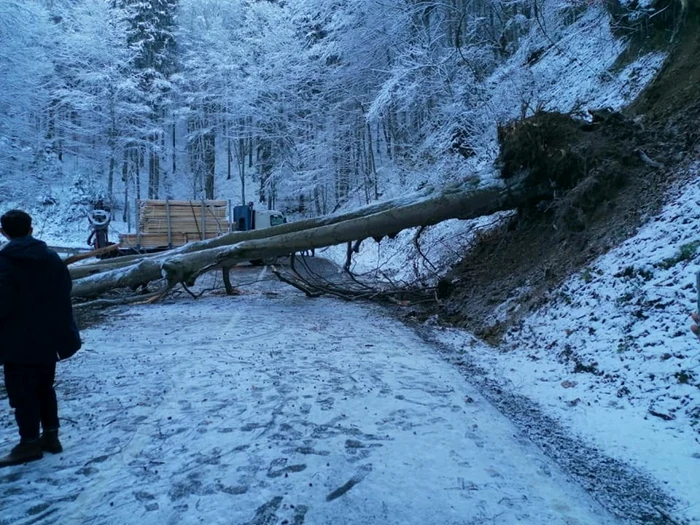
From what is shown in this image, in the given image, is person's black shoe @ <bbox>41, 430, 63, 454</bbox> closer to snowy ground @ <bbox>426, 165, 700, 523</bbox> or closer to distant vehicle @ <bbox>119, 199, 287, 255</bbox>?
snowy ground @ <bbox>426, 165, 700, 523</bbox>

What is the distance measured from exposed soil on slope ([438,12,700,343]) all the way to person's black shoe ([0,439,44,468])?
523cm

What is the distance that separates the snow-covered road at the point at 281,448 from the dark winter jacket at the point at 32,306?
79 centimetres

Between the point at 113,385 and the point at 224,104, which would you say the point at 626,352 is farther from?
→ the point at 224,104

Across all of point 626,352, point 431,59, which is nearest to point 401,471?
point 626,352

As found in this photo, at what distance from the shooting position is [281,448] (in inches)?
135

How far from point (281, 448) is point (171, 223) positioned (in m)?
18.8

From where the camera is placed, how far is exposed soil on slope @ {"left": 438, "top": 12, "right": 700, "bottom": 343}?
21.6 feet

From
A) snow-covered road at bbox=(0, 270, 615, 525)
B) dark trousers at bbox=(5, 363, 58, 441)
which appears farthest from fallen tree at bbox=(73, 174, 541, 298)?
dark trousers at bbox=(5, 363, 58, 441)

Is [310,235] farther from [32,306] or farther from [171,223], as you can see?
[171,223]

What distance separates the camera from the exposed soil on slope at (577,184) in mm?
6578

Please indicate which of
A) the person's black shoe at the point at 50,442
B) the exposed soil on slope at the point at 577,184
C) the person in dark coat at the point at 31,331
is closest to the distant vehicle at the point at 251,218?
the exposed soil on slope at the point at 577,184

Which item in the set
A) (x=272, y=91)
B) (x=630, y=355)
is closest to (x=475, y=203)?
(x=630, y=355)

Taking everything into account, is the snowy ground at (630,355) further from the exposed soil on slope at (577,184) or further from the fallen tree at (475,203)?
the fallen tree at (475,203)

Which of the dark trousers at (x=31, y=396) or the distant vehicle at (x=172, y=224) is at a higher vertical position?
the distant vehicle at (x=172, y=224)
